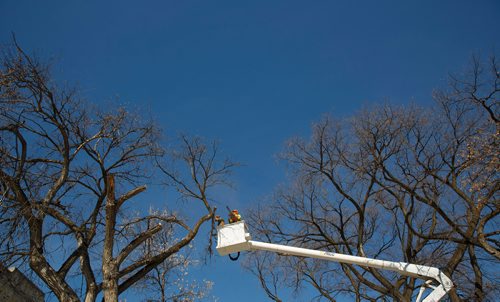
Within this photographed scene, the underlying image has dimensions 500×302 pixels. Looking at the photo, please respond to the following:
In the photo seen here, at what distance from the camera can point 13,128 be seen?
9094mm

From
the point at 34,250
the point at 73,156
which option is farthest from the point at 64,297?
the point at 73,156

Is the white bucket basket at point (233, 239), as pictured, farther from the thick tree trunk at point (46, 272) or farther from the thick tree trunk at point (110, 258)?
the thick tree trunk at point (46, 272)

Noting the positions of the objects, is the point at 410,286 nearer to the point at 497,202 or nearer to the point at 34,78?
the point at 497,202

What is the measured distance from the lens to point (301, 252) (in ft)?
28.2

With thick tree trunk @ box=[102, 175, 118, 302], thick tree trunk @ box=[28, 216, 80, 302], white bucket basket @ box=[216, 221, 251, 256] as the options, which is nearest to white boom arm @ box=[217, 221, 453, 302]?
white bucket basket @ box=[216, 221, 251, 256]

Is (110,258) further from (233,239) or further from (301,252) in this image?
(301,252)

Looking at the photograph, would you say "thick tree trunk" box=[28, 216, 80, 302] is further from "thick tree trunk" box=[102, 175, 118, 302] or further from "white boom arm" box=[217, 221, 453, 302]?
"white boom arm" box=[217, 221, 453, 302]

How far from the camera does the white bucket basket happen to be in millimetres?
7805

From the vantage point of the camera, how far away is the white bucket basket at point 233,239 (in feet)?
25.6

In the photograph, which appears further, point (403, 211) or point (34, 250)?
point (403, 211)

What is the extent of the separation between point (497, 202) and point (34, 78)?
434 inches

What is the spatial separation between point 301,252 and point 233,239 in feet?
5.13

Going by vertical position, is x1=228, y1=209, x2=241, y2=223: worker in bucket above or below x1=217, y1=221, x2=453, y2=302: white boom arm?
above

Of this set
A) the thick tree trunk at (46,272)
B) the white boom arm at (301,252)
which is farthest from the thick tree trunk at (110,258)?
the white boom arm at (301,252)
